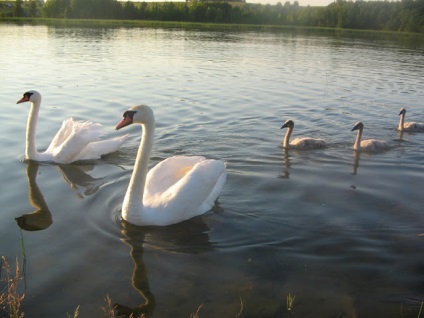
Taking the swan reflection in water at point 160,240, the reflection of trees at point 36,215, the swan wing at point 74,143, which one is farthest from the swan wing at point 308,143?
the reflection of trees at point 36,215

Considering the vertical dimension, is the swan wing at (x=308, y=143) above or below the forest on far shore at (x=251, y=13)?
below

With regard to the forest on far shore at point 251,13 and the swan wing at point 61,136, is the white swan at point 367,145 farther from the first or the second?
the forest on far shore at point 251,13

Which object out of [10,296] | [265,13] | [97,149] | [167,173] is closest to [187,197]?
[167,173]

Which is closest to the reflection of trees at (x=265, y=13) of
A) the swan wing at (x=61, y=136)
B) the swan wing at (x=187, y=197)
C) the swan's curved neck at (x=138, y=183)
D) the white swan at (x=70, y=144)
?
A: the white swan at (x=70, y=144)

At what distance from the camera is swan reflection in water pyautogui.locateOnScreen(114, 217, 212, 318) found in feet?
18.9

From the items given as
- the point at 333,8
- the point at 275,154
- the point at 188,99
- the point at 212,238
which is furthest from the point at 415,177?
the point at 333,8

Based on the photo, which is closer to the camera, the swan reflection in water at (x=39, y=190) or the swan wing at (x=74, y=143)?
the swan reflection in water at (x=39, y=190)

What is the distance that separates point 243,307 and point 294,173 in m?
5.11

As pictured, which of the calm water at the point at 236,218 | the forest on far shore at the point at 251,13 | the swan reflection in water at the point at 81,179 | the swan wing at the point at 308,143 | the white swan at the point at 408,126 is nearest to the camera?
the calm water at the point at 236,218

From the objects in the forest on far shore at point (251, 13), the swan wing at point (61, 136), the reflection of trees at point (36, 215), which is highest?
the forest on far shore at point (251, 13)

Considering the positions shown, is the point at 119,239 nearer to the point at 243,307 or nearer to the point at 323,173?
the point at 243,307

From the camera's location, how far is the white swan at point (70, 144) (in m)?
9.89

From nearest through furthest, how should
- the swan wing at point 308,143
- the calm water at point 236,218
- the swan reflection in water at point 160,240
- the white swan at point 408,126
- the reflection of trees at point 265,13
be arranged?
the calm water at point 236,218 → the swan reflection in water at point 160,240 → the swan wing at point 308,143 → the white swan at point 408,126 → the reflection of trees at point 265,13

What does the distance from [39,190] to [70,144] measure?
1.54m
